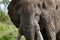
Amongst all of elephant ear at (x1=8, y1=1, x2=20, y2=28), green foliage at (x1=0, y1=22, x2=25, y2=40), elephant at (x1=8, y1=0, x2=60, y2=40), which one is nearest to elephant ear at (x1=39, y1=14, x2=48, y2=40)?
elephant at (x1=8, y1=0, x2=60, y2=40)

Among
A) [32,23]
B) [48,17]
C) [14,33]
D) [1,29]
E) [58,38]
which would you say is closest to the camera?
[32,23]

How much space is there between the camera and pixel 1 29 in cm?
936

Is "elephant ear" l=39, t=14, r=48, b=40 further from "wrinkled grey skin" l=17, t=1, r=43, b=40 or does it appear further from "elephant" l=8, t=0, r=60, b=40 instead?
"wrinkled grey skin" l=17, t=1, r=43, b=40

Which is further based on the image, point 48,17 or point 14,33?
point 14,33

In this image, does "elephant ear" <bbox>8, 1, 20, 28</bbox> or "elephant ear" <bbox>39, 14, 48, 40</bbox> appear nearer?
"elephant ear" <bbox>39, 14, 48, 40</bbox>

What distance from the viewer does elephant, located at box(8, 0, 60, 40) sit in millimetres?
5402

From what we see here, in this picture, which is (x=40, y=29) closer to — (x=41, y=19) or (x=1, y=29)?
(x=41, y=19)

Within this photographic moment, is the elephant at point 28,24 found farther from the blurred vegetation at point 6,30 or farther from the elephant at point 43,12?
the blurred vegetation at point 6,30

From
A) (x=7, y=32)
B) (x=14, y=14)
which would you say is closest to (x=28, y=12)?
(x=14, y=14)

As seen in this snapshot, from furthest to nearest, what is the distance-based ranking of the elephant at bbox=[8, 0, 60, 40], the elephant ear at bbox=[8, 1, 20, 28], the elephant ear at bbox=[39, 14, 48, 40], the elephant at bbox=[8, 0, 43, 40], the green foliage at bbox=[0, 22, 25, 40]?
the green foliage at bbox=[0, 22, 25, 40] → the elephant ear at bbox=[8, 1, 20, 28] → the elephant ear at bbox=[39, 14, 48, 40] → the elephant at bbox=[8, 0, 60, 40] → the elephant at bbox=[8, 0, 43, 40]

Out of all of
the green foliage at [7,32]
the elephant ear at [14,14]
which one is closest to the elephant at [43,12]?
the elephant ear at [14,14]

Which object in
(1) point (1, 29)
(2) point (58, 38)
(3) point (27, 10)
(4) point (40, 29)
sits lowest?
(1) point (1, 29)

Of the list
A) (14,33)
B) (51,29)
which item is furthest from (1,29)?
(51,29)

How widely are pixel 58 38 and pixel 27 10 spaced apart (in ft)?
4.21
